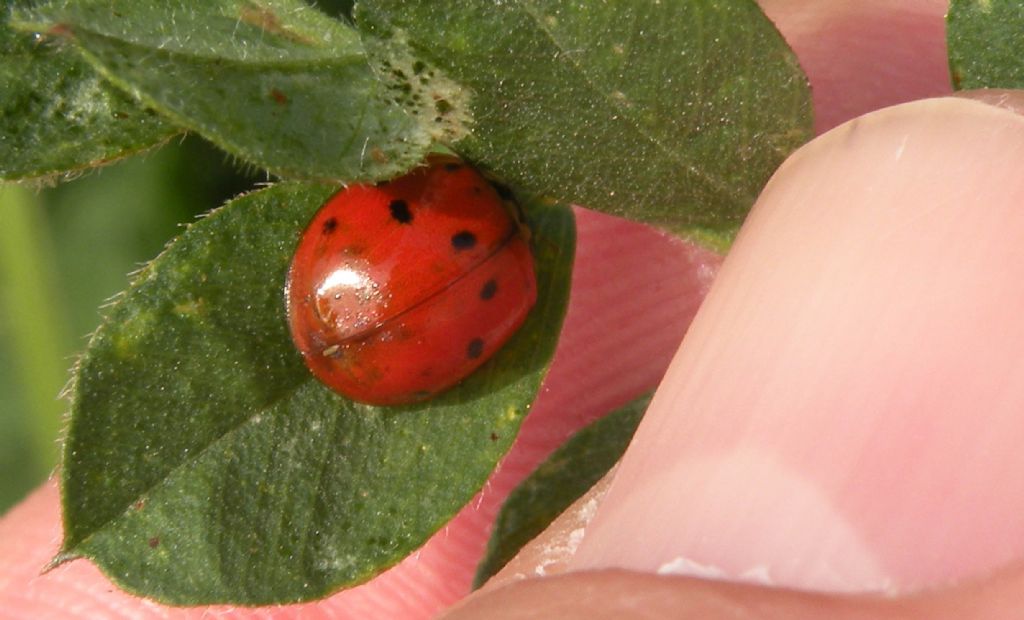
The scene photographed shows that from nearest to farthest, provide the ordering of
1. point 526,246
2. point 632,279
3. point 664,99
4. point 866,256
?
point 664,99
point 866,256
point 526,246
point 632,279

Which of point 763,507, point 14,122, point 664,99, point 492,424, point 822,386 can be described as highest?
point 664,99

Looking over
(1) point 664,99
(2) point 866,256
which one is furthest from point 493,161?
(2) point 866,256

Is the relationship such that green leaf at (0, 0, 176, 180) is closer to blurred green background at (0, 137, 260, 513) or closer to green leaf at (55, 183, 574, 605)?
green leaf at (55, 183, 574, 605)

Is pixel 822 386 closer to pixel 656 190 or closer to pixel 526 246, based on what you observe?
pixel 656 190

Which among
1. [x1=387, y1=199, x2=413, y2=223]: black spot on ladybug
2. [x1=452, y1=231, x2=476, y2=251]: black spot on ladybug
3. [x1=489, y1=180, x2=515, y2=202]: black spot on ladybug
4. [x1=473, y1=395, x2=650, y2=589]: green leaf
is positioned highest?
[x1=489, y1=180, x2=515, y2=202]: black spot on ladybug

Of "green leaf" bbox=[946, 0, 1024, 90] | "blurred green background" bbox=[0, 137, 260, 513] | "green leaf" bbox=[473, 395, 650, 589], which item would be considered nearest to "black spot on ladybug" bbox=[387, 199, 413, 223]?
"green leaf" bbox=[473, 395, 650, 589]

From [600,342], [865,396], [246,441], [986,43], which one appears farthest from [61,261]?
[986,43]

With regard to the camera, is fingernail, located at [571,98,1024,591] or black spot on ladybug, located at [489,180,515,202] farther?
black spot on ladybug, located at [489,180,515,202]

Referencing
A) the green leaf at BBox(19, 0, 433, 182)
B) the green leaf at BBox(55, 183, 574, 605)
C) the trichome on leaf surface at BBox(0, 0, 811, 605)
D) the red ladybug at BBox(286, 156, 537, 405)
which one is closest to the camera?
the green leaf at BBox(19, 0, 433, 182)
